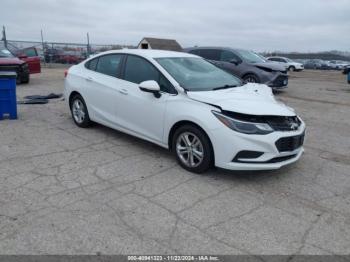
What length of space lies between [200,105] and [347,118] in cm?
582

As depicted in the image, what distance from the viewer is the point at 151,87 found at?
190 inches

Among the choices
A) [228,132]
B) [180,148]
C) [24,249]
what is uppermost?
[228,132]

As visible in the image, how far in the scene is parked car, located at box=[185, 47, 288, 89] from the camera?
41.1 ft

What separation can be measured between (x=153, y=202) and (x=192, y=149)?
3.48 ft

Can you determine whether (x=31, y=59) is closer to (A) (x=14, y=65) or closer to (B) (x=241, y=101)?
(A) (x=14, y=65)

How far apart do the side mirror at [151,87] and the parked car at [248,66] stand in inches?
296

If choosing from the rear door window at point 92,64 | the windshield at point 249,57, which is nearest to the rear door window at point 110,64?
the rear door window at point 92,64

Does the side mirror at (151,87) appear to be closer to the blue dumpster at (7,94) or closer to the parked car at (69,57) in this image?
the blue dumpster at (7,94)

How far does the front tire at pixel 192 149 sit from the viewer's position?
4453 millimetres

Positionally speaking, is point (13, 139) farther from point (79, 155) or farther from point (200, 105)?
point (200, 105)

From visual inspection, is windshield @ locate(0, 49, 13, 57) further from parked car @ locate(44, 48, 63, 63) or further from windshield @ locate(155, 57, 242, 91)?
parked car @ locate(44, 48, 63, 63)

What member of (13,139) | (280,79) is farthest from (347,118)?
(13,139)

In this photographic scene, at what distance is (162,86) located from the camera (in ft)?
16.5

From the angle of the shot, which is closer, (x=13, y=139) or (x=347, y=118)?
(x=13, y=139)
